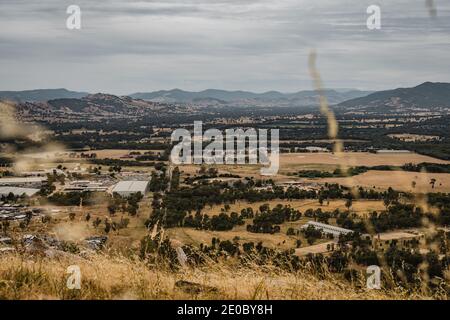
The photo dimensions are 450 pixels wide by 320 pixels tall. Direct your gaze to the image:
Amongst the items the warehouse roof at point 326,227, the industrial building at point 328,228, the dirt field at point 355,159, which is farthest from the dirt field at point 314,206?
the dirt field at point 355,159

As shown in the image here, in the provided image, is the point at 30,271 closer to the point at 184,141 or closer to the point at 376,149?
the point at 376,149

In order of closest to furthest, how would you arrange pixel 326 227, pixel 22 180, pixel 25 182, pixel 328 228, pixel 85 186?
pixel 328 228 < pixel 326 227 < pixel 85 186 < pixel 25 182 < pixel 22 180

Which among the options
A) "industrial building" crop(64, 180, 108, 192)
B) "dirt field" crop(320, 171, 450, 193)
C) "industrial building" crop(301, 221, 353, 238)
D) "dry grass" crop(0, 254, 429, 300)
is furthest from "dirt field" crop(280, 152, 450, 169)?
"dry grass" crop(0, 254, 429, 300)

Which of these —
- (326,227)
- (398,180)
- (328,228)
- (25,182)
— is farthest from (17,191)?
(398,180)

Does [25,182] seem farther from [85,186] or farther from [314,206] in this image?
[314,206]

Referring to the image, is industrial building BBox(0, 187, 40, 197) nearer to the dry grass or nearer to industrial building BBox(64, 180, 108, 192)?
industrial building BBox(64, 180, 108, 192)

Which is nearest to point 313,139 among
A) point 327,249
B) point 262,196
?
point 262,196
